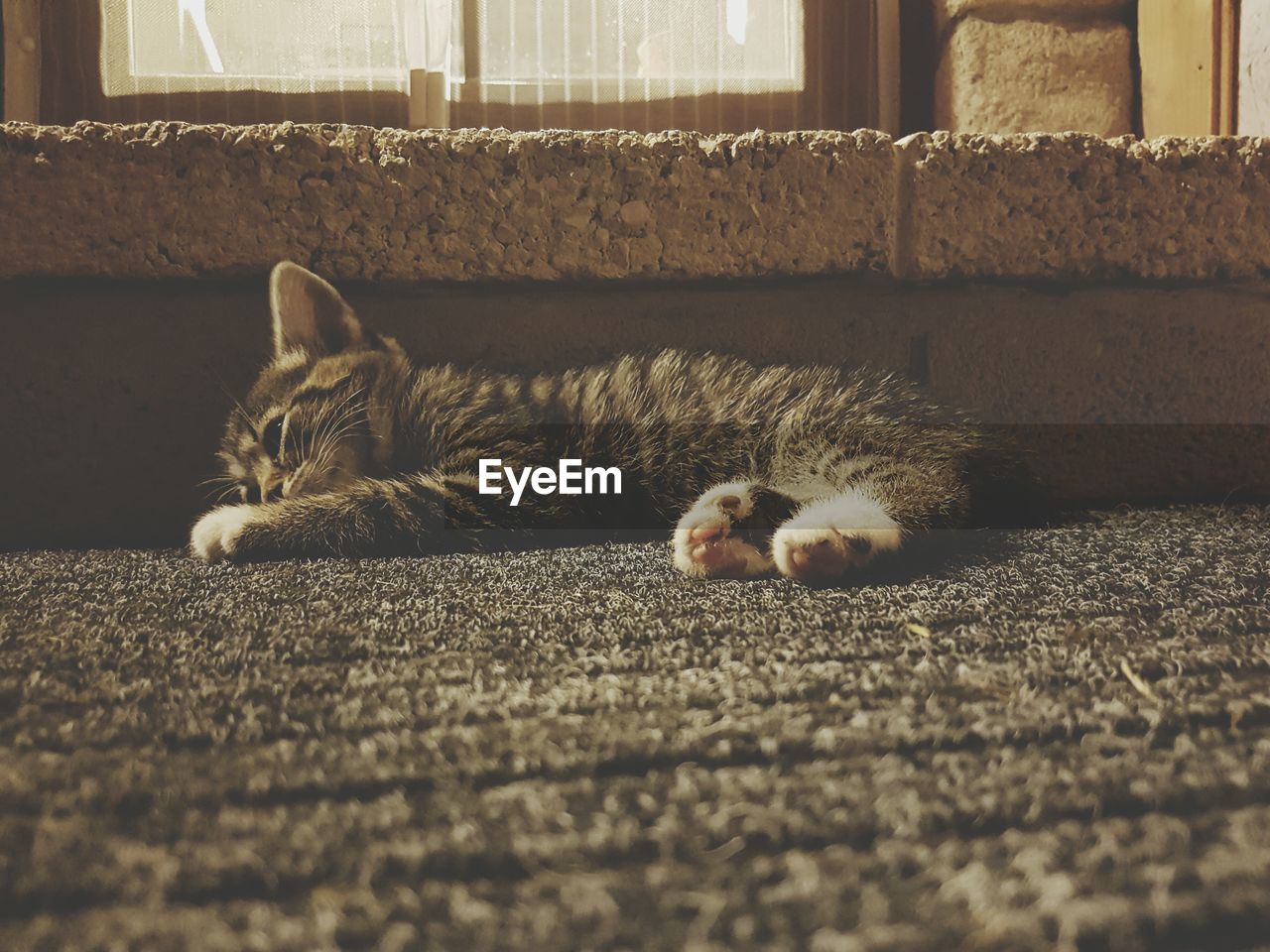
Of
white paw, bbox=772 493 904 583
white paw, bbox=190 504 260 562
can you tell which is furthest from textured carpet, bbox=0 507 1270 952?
white paw, bbox=190 504 260 562

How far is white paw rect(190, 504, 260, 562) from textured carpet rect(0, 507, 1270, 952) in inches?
13.0

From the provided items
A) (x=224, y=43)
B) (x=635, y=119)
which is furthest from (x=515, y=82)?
(x=224, y=43)

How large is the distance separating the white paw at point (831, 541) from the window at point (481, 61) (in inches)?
84.4

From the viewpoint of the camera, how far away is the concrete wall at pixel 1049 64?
222 centimetres

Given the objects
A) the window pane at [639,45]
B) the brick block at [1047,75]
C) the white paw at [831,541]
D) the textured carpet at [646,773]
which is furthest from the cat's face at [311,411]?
the brick block at [1047,75]

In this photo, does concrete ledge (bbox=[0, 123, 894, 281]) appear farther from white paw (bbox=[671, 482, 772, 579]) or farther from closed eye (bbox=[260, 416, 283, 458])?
white paw (bbox=[671, 482, 772, 579])

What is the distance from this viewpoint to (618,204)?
1405 millimetres

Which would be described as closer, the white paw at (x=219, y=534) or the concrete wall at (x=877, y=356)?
the white paw at (x=219, y=534)

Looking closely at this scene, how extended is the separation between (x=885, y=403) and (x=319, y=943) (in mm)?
1191

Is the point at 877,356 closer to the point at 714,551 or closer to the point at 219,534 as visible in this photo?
the point at 714,551

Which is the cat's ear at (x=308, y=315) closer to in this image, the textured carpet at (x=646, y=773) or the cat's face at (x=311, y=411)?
the cat's face at (x=311, y=411)

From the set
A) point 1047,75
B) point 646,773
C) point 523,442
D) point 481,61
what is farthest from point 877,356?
point 481,61

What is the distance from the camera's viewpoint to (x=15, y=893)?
38 centimetres

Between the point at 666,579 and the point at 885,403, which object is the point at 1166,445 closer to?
the point at 885,403
